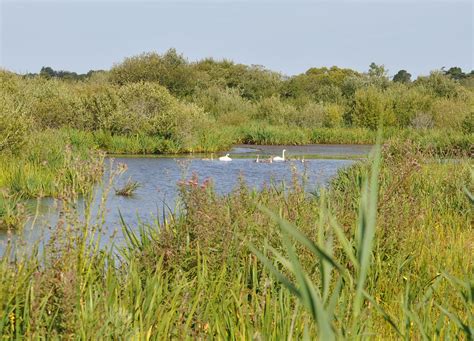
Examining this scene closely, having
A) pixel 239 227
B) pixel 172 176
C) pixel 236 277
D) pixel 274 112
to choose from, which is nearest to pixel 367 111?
pixel 274 112

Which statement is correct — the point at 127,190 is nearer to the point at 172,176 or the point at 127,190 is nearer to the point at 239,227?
the point at 172,176

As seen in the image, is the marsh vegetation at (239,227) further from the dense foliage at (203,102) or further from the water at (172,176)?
the water at (172,176)

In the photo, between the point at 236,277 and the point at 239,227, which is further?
the point at 239,227

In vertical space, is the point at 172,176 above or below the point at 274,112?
below

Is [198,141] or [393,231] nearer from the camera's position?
[393,231]

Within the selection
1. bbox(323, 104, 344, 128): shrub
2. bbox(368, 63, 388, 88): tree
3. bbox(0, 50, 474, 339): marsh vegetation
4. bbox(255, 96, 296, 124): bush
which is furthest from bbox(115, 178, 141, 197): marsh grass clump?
bbox(368, 63, 388, 88): tree

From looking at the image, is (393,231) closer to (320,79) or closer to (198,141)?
(198,141)

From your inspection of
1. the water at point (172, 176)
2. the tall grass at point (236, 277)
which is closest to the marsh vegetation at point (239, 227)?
the tall grass at point (236, 277)

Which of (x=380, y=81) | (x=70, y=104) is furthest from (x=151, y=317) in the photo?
(x=380, y=81)

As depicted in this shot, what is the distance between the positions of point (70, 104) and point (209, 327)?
25.5 m

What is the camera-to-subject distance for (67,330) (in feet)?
10.6

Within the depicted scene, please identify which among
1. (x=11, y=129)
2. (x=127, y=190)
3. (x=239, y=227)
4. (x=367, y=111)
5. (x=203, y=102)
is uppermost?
(x=203, y=102)

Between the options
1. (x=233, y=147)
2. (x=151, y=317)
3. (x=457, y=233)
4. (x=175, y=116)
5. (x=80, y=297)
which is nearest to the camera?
(x=80, y=297)

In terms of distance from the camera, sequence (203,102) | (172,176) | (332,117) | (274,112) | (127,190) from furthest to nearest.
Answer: (203,102) < (274,112) < (332,117) < (172,176) < (127,190)
